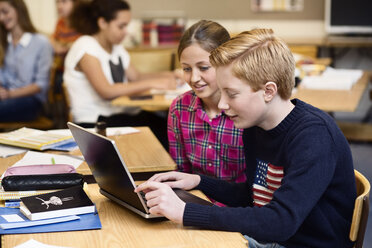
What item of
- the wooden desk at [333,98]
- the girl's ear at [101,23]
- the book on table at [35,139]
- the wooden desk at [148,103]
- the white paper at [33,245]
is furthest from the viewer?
the girl's ear at [101,23]

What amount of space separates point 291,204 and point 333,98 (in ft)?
6.48

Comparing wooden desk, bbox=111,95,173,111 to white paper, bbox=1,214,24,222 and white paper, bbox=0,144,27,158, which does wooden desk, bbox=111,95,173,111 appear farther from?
white paper, bbox=1,214,24,222

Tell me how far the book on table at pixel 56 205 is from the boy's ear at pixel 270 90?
55 cm

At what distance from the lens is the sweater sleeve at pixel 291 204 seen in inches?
50.8

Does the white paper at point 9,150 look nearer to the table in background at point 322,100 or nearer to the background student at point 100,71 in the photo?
the table in background at point 322,100

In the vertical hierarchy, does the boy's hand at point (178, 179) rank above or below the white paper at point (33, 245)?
below

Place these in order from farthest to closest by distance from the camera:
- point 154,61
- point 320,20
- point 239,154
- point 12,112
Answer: point 320,20 → point 154,61 → point 12,112 → point 239,154

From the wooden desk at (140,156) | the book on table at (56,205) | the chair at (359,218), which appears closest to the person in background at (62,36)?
the wooden desk at (140,156)

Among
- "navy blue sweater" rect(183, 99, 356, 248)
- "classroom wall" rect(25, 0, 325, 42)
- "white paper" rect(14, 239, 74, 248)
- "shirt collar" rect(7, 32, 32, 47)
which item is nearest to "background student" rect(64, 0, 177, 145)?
"shirt collar" rect(7, 32, 32, 47)

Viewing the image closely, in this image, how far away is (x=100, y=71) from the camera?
341 cm

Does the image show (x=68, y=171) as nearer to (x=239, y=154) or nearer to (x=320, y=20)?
(x=239, y=154)

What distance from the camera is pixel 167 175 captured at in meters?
1.65

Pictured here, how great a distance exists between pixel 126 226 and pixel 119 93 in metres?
2.09

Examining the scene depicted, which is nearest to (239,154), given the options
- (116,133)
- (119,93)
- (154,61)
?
(116,133)
